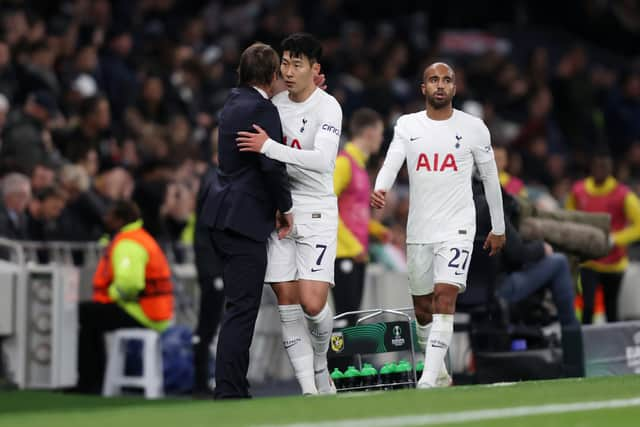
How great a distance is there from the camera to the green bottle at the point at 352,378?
9.33m

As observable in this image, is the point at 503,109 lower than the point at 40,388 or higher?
higher

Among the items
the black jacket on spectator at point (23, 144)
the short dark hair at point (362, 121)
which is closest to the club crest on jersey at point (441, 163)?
the short dark hair at point (362, 121)

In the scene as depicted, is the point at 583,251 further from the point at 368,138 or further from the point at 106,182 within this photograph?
the point at 106,182

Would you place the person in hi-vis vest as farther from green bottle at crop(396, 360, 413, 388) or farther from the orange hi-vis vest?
green bottle at crop(396, 360, 413, 388)

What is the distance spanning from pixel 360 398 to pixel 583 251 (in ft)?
17.0

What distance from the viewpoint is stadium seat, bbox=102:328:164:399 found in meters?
12.2

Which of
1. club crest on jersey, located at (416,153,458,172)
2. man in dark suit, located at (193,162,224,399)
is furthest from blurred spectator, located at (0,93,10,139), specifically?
club crest on jersey, located at (416,153,458,172)

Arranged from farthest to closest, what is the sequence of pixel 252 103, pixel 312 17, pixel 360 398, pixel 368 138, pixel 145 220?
pixel 312 17, pixel 145 220, pixel 368 138, pixel 252 103, pixel 360 398

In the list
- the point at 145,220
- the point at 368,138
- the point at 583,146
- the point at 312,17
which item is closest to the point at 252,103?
the point at 368,138

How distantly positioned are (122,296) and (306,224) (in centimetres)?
385

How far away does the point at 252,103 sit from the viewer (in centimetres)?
827

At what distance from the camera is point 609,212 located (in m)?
14.3

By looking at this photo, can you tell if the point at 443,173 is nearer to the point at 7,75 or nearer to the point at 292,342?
the point at 292,342

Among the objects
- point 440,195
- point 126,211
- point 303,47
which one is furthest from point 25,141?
point 440,195
